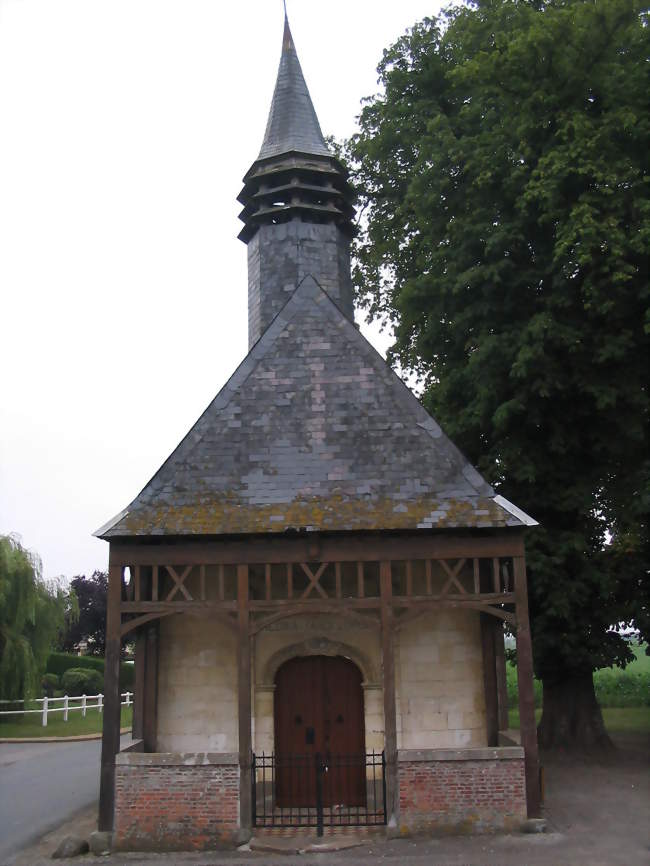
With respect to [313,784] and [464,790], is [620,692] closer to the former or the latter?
[313,784]

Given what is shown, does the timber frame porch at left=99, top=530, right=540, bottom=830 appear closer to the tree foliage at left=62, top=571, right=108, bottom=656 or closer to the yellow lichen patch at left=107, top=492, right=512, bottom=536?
the yellow lichen patch at left=107, top=492, right=512, bottom=536

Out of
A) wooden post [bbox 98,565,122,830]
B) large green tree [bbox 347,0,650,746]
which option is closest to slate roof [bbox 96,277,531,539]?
wooden post [bbox 98,565,122,830]

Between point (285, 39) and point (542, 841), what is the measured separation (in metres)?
20.5

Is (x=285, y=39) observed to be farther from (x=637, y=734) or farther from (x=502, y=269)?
(x=637, y=734)

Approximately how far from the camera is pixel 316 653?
1302cm

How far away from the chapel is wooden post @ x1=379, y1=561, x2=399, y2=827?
0.03 meters

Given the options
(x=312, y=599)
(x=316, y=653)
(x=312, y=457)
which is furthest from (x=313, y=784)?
(x=312, y=457)

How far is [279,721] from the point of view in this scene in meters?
13.0

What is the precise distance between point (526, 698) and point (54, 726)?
19161mm

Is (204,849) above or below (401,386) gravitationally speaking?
below

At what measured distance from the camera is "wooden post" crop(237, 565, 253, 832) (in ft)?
35.4

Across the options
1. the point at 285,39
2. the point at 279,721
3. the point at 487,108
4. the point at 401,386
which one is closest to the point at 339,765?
the point at 279,721

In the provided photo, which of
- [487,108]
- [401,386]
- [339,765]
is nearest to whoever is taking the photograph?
[339,765]

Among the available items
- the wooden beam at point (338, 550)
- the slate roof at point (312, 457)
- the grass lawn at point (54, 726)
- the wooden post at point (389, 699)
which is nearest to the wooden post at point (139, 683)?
the wooden beam at point (338, 550)
